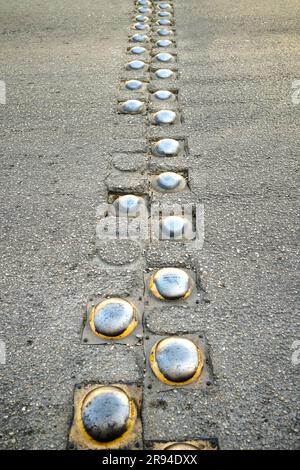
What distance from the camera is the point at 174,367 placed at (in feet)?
5.13

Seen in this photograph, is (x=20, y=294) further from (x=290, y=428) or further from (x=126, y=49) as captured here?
(x=126, y=49)

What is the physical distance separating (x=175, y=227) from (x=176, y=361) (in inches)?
31.0

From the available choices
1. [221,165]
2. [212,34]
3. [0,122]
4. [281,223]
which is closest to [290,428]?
[281,223]

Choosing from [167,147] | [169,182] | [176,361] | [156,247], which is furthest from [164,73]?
[176,361]

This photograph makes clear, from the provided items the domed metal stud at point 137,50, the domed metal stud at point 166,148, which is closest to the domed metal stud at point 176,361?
the domed metal stud at point 166,148

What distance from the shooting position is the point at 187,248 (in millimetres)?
2055

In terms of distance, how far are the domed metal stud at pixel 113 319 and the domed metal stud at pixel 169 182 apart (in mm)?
862

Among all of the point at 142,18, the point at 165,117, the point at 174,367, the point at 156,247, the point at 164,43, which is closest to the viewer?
the point at 174,367

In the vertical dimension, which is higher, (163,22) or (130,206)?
(163,22)

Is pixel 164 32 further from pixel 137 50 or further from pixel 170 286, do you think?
pixel 170 286

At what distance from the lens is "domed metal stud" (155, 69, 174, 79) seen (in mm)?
3507

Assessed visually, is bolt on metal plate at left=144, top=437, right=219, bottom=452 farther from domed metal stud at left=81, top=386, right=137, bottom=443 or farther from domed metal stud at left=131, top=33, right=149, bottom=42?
domed metal stud at left=131, top=33, right=149, bottom=42

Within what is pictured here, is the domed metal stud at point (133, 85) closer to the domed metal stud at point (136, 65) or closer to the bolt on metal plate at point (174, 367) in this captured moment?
the domed metal stud at point (136, 65)

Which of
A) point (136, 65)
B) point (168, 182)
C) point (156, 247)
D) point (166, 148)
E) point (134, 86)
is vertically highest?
point (136, 65)
